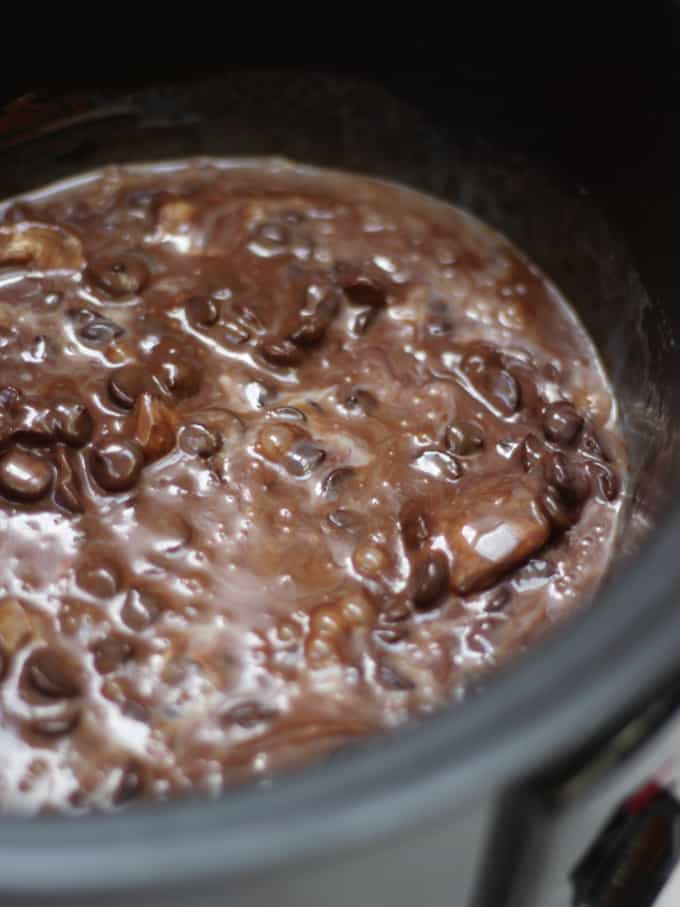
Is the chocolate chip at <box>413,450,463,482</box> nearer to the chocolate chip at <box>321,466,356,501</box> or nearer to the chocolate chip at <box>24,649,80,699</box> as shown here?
the chocolate chip at <box>321,466,356,501</box>

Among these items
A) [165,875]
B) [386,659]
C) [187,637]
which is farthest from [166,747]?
[165,875]

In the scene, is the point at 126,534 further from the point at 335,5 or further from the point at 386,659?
the point at 335,5

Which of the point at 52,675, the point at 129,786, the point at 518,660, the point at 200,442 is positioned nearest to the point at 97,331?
the point at 200,442

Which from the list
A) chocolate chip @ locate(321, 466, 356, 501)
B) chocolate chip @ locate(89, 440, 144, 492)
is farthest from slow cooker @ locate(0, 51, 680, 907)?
chocolate chip @ locate(89, 440, 144, 492)

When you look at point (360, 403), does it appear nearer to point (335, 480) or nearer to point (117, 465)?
point (335, 480)

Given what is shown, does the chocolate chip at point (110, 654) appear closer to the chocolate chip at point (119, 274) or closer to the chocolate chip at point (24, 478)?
the chocolate chip at point (24, 478)

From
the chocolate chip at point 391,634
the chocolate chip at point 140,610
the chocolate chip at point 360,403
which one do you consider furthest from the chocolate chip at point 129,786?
the chocolate chip at point 360,403
